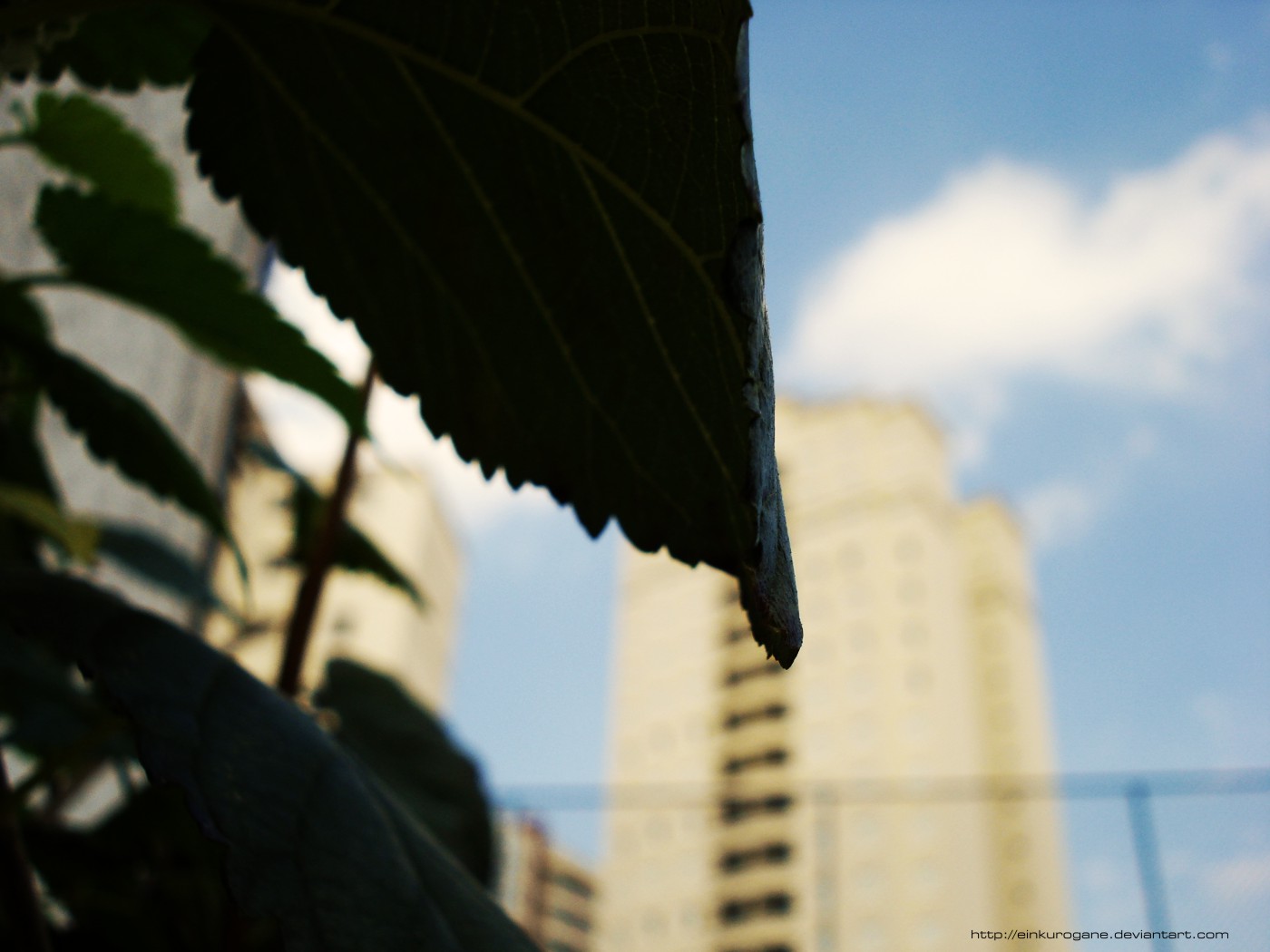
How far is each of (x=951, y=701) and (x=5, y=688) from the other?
2423 cm

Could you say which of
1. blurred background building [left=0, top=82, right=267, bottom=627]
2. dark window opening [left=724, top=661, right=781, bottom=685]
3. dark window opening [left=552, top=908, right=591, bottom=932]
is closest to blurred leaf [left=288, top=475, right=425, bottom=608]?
blurred background building [left=0, top=82, right=267, bottom=627]

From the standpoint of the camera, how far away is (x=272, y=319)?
424 mm

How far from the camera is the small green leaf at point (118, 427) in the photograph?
0.44 metres

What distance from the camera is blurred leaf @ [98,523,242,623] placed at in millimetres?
842

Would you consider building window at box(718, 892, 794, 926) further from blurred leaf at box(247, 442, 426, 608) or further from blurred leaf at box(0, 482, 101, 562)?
blurred leaf at box(0, 482, 101, 562)

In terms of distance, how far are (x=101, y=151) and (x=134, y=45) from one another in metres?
Answer: 0.21

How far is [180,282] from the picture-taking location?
1.48 feet

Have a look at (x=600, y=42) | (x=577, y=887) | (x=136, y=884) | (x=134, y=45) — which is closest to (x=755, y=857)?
(x=577, y=887)

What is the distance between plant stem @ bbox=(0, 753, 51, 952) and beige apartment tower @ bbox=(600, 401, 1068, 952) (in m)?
20.1

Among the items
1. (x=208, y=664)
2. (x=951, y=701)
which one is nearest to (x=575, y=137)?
(x=208, y=664)

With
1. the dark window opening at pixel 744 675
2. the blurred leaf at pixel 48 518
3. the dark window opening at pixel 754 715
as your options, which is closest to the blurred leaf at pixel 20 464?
the blurred leaf at pixel 48 518

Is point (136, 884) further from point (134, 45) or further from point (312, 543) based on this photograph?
point (134, 45)

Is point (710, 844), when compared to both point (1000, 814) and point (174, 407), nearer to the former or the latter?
point (1000, 814)

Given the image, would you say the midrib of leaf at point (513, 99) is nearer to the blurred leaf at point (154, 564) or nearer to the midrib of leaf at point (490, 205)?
the midrib of leaf at point (490, 205)
